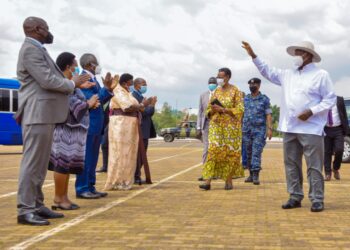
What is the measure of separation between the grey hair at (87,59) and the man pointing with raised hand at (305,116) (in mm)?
2113

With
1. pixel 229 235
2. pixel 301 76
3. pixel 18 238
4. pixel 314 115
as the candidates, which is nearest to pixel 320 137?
pixel 314 115

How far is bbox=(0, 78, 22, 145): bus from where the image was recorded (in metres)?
22.8

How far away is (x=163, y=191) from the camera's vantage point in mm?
8961

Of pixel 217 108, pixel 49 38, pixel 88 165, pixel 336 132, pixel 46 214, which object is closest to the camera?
pixel 49 38

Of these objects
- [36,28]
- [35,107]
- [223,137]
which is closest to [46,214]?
[35,107]

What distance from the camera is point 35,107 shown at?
5.69 meters

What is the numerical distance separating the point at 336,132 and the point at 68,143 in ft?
22.0

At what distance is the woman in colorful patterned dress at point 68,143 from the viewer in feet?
22.3

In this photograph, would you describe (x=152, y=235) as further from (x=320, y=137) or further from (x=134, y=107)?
(x=134, y=107)

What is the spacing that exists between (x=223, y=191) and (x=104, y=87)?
253cm

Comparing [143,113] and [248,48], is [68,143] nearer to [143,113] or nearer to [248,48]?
[248,48]

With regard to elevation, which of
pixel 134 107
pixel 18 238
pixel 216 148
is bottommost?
pixel 18 238

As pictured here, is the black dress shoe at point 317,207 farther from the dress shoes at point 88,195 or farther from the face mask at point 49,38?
the face mask at point 49,38

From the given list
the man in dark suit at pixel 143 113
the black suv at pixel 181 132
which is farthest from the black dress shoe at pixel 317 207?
the black suv at pixel 181 132
